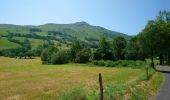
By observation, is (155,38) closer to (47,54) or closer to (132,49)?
(132,49)

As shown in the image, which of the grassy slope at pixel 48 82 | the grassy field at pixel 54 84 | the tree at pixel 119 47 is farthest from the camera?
the tree at pixel 119 47

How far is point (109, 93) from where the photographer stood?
25.4 meters

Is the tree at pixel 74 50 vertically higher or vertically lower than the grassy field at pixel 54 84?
higher

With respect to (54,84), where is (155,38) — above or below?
above

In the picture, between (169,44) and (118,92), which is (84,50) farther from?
(118,92)

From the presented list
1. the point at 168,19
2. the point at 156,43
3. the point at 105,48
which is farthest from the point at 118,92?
the point at 105,48

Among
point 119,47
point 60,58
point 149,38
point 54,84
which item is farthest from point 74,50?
point 54,84

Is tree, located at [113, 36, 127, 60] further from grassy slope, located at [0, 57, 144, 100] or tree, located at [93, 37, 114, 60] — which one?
grassy slope, located at [0, 57, 144, 100]

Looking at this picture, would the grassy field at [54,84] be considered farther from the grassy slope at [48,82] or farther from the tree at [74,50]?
the tree at [74,50]

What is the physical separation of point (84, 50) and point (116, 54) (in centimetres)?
1364

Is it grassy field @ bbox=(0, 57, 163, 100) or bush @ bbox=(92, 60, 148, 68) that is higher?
bush @ bbox=(92, 60, 148, 68)

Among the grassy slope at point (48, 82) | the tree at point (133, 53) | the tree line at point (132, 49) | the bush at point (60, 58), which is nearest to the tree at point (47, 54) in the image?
the tree line at point (132, 49)

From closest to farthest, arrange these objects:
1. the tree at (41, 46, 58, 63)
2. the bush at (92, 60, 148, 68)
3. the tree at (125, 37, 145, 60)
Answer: the bush at (92, 60, 148, 68)
the tree at (125, 37, 145, 60)
the tree at (41, 46, 58, 63)

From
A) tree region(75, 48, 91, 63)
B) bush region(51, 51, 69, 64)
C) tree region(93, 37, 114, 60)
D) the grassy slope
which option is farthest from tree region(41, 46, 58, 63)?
the grassy slope
